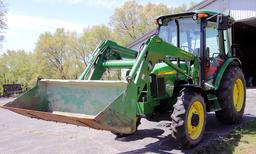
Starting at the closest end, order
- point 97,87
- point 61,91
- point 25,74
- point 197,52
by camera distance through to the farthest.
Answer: point 97,87
point 61,91
point 197,52
point 25,74

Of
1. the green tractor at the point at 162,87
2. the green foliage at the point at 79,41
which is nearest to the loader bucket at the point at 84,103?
the green tractor at the point at 162,87

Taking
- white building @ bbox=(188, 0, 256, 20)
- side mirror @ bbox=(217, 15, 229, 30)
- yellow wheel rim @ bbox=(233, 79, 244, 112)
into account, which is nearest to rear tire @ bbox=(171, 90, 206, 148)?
side mirror @ bbox=(217, 15, 229, 30)

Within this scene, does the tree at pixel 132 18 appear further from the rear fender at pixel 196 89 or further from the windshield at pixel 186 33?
the rear fender at pixel 196 89

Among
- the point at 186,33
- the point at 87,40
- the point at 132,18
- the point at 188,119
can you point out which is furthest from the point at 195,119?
the point at 87,40

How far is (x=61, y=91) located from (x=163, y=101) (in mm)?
1875

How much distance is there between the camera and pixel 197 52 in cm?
695

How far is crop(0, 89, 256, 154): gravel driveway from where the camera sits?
20.1ft

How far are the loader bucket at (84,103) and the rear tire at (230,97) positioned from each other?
8.85 ft

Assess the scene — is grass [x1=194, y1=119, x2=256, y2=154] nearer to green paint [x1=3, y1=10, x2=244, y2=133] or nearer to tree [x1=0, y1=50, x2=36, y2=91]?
green paint [x1=3, y1=10, x2=244, y2=133]

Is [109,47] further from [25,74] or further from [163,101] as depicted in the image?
[25,74]

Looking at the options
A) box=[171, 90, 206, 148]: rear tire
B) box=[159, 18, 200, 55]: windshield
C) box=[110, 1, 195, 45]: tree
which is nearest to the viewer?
box=[171, 90, 206, 148]: rear tire

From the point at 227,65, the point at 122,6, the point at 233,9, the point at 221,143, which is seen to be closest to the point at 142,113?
the point at 221,143

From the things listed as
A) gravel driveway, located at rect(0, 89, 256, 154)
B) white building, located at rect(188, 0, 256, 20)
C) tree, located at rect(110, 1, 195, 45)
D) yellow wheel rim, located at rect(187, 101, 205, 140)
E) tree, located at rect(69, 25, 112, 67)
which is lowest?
gravel driveway, located at rect(0, 89, 256, 154)

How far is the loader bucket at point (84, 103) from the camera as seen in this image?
16.0 ft
